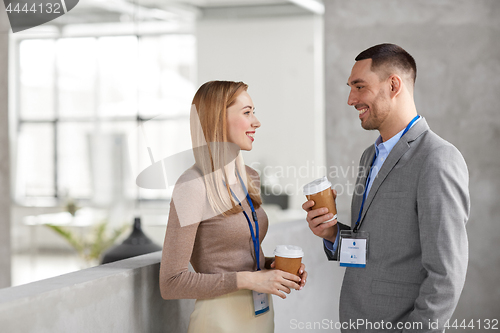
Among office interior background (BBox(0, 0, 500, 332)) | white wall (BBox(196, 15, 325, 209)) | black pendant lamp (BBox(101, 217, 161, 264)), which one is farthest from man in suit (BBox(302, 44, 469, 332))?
white wall (BBox(196, 15, 325, 209))

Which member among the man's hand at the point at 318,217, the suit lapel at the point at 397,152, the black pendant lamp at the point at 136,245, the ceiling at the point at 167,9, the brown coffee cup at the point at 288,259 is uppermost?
the ceiling at the point at 167,9

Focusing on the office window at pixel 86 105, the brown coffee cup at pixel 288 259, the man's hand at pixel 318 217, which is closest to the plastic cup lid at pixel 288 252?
the brown coffee cup at pixel 288 259

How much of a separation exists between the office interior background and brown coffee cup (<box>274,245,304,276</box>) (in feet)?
1.95

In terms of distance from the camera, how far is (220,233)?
1.36 m

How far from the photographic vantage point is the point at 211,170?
1395 millimetres

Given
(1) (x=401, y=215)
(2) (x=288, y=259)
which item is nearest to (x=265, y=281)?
(2) (x=288, y=259)

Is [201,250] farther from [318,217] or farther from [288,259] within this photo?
[318,217]

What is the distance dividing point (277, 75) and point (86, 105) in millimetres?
3830

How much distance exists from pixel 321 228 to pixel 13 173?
771 cm

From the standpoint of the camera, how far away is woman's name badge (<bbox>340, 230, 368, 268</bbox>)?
141cm

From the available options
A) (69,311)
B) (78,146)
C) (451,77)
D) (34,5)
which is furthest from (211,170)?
(78,146)

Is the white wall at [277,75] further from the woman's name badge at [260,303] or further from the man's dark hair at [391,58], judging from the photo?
the woman's name badge at [260,303]

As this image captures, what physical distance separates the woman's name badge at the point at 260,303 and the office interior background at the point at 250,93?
0.61 m

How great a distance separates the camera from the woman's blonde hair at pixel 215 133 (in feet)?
4.56
